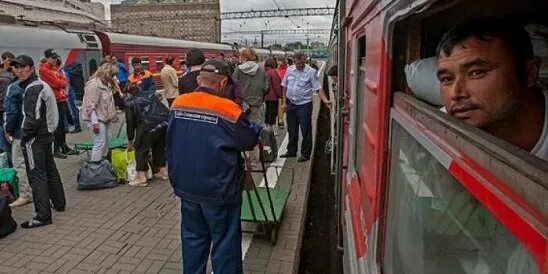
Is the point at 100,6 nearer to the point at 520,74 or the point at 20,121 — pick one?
the point at 20,121

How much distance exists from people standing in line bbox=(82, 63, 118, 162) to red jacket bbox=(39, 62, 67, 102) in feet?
6.55

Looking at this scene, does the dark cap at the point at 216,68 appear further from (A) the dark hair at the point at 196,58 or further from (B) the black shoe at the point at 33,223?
(B) the black shoe at the point at 33,223

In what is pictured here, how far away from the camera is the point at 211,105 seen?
2.95 m

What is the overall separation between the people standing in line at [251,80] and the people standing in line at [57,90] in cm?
342

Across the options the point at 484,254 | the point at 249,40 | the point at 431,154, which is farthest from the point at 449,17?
the point at 249,40

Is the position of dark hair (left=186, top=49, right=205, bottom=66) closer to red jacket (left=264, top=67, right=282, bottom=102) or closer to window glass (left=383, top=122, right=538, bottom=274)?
red jacket (left=264, top=67, right=282, bottom=102)

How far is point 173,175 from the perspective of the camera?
10.3 ft

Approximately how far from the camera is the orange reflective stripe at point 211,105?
116 inches

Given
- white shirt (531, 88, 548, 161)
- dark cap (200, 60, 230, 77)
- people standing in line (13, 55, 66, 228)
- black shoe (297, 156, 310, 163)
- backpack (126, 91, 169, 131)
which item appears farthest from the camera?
black shoe (297, 156, 310, 163)

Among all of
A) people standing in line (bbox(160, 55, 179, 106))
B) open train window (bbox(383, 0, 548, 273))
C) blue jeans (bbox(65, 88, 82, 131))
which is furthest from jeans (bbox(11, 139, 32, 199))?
blue jeans (bbox(65, 88, 82, 131))

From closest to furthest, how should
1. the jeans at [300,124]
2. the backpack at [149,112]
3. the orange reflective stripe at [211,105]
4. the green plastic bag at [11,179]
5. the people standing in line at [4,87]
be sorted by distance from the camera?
the orange reflective stripe at [211,105]
the green plastic bag at [11,179]
the backpack at [149,112]
the people standing in line at [4,87]
the jeans at [300,124]

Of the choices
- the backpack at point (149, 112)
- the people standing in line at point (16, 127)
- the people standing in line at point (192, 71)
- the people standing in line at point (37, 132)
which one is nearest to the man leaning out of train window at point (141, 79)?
the backpack at point (149, 112)

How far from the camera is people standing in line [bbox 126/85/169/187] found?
590cm

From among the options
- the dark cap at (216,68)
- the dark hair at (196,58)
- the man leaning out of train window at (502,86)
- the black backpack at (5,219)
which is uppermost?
the dark hair at (196,58)
